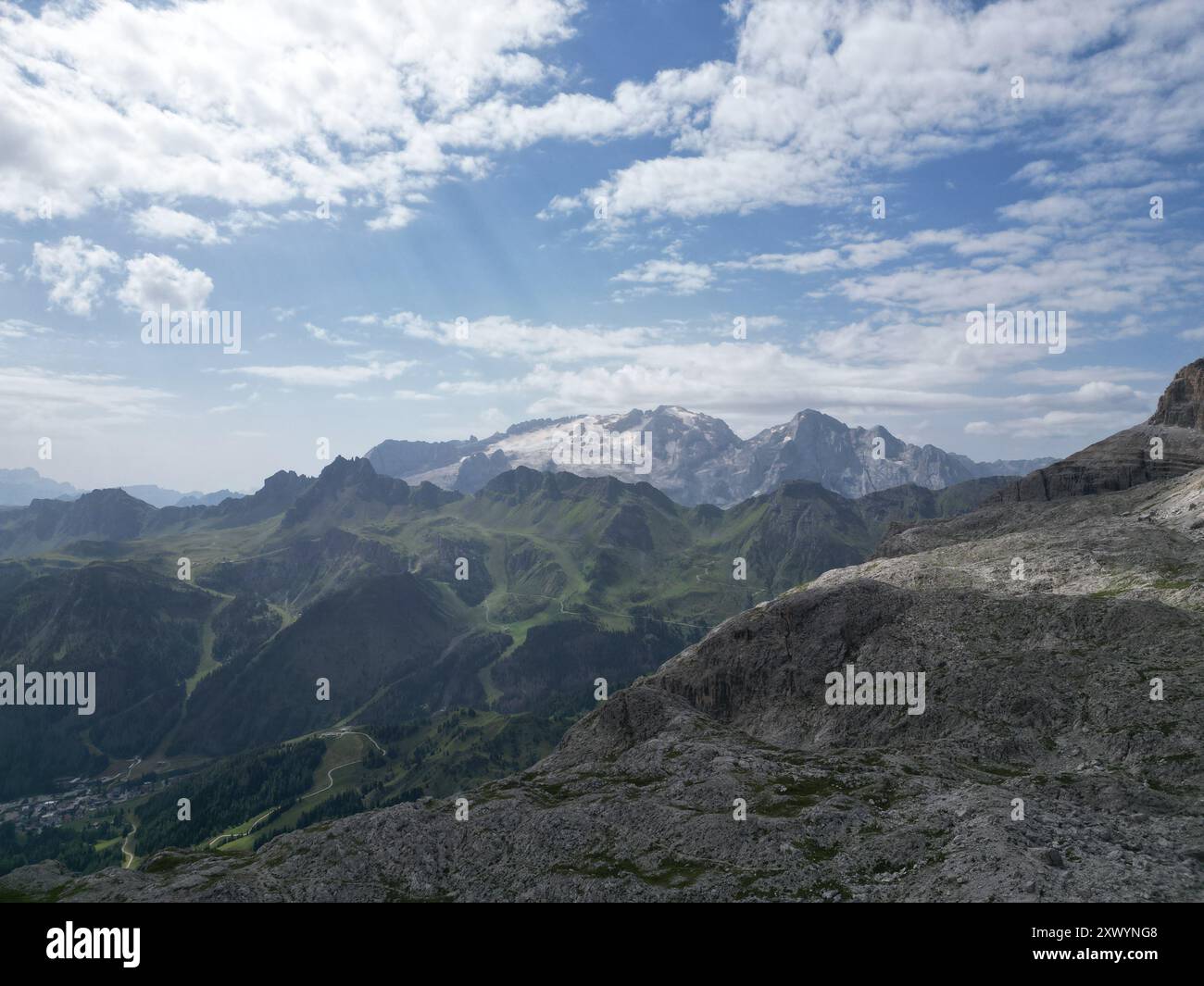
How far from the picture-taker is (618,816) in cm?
8250

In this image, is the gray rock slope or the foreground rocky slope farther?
the gray rock slope

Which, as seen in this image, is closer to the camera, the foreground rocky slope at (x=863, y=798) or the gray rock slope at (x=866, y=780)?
the foreground rocky slope at (x=863, y=798)

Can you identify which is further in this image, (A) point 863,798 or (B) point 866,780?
(B) point 866,780

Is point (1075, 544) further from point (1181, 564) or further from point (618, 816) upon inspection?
point (618, 816)

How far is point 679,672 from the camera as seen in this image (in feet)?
484

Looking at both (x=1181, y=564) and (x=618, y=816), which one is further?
(x=1181, y=564)
